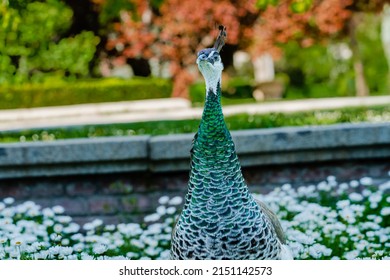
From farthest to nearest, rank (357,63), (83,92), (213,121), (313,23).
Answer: (357,63)
(313,23)
(83,92)
(213,121)

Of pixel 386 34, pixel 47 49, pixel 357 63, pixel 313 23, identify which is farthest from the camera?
pixel 386 34

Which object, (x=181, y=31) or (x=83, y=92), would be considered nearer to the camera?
(x=83, y=92)

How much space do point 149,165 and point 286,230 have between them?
1331 mm

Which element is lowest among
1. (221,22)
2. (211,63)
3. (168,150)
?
(168,150)

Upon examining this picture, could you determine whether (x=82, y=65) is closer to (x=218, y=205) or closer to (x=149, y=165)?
(x=149, y=165)

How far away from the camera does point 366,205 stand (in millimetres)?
4402

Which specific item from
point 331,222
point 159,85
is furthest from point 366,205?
point 159,85

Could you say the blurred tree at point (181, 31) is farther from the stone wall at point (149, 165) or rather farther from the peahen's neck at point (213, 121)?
the peahen's neck at point (213, 121)

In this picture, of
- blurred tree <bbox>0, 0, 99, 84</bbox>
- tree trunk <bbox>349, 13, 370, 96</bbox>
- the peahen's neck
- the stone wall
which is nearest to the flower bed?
the stone wall

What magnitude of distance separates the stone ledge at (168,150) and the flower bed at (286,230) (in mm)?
259

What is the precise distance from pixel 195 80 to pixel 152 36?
1.78 meters

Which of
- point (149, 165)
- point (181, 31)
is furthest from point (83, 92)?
point (149, 165)

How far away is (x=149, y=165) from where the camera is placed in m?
4.77
